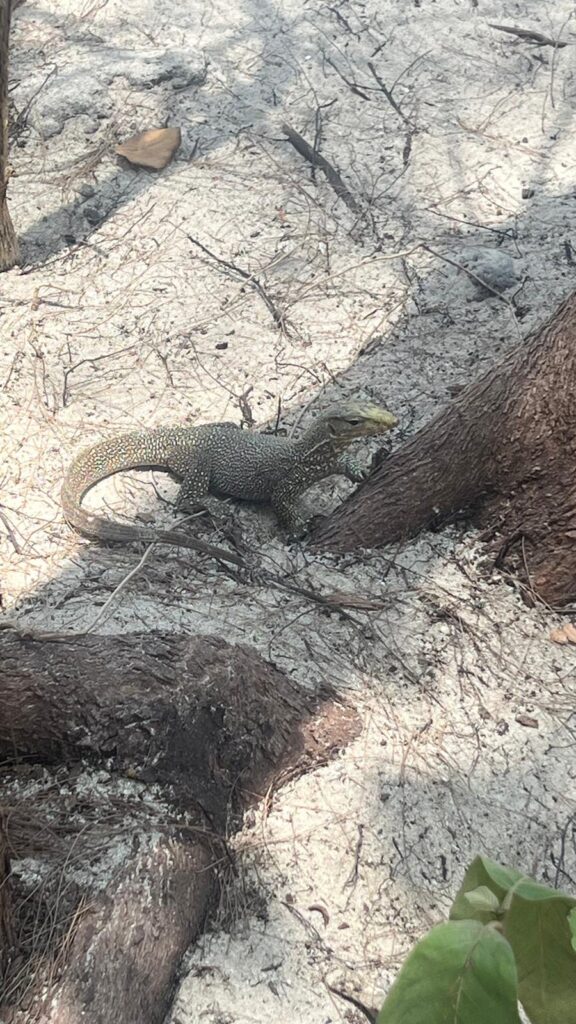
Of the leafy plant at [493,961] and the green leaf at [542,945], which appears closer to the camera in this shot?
the leafy plant at [493,961]

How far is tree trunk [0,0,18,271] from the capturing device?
493 cm

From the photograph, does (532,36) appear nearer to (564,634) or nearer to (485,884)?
(564,634)

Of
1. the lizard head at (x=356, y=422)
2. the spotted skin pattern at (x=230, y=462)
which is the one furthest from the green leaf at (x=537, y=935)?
the lizard head at (x=356, y=422)

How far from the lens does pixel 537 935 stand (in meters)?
0.90

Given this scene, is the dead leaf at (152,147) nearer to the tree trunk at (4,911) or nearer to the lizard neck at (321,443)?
the lizard neck at (321,443)

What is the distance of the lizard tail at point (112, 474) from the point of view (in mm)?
4109

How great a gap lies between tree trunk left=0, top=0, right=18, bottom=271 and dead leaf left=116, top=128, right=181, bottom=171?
131cm

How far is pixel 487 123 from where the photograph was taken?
6.63 metres

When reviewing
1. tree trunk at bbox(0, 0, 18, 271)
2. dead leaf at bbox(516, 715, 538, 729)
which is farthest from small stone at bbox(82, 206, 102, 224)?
dead leaf at bbox(516, 715, 538, 729)

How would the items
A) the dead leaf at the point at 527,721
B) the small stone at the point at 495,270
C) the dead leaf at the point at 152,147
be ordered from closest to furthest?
1. the dead leaf at the point at 527,721
2. the small stone at the point at 495,270
3. the dead leaf at the point at 152,147

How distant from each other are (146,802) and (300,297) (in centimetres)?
387

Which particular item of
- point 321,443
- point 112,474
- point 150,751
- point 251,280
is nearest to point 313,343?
point 251,280

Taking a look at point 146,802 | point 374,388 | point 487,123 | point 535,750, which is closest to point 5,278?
point 374,388

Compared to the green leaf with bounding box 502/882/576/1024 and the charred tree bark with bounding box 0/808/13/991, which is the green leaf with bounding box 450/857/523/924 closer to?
the green leaf with bounding box 502/882/576/1024
